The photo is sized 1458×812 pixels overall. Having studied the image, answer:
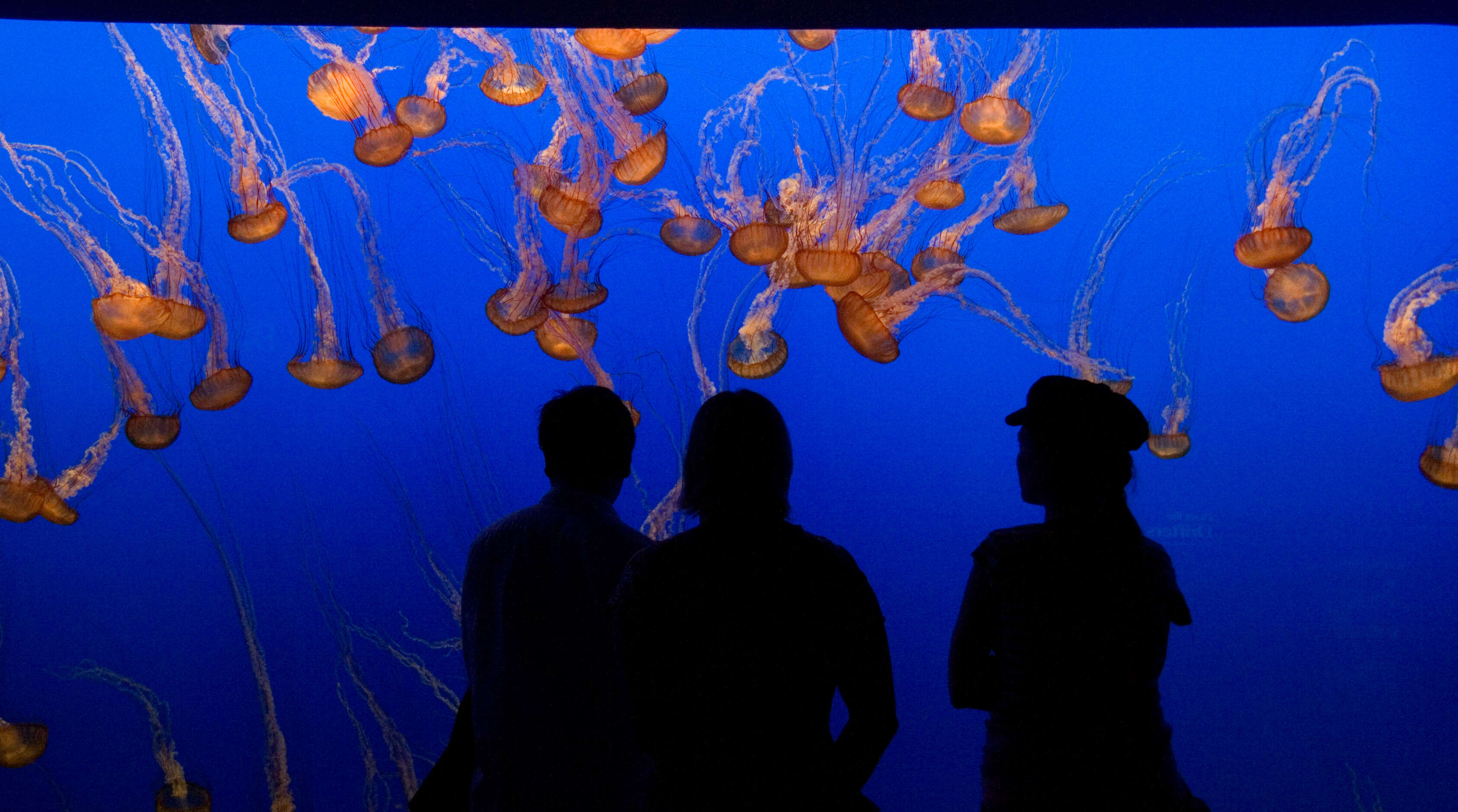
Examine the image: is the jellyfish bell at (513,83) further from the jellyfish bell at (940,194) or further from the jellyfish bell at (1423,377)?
the jellyfish bell at (1423,377)

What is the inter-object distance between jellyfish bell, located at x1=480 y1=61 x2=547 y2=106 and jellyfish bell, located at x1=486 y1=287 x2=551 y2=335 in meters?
0.83

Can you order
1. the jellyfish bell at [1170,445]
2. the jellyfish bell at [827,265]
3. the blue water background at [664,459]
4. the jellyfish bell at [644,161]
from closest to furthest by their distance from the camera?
1. the jellyfish bell at [827,265]
2. the jellyfish bell at [644,161]
3. the jellyfish bell at [1170,445]
4. the blue water background at [664,459]

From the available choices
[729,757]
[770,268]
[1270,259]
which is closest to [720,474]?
[729,757]

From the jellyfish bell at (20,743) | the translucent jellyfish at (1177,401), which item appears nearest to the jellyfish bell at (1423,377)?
the translucent jellyfish at (1177,401)

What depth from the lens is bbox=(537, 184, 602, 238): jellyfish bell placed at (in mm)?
3234

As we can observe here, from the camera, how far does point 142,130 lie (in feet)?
16.1

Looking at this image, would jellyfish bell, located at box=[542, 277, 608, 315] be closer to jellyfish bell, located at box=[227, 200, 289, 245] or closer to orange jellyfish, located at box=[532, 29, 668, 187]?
orange jellyfish, located at box=[532, 29, 668, 187]

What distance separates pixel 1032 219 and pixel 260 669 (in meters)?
3.97

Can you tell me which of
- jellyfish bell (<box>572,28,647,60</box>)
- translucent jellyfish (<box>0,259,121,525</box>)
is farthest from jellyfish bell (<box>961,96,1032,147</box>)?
translucent jellyfish (<box>0,259,121,525</box>)

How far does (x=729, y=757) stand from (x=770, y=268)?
2.57 m

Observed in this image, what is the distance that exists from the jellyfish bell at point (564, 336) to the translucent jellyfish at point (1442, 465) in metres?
3.64

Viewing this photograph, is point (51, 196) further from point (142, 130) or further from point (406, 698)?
point (406, 698)

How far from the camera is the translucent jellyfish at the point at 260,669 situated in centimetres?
353

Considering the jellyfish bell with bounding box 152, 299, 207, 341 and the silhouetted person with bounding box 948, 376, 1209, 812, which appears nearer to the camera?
the silhouetted person with bounding box 948, 376, 1209, 812
